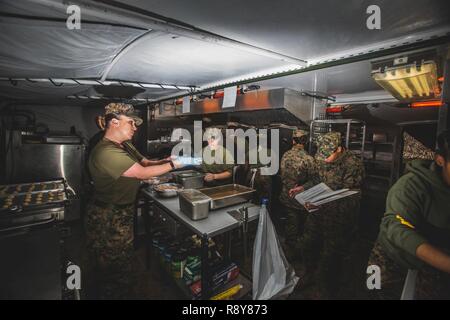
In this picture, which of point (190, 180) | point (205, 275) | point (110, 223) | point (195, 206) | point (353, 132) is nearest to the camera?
point (205, 275)

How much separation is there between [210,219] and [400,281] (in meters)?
1.83

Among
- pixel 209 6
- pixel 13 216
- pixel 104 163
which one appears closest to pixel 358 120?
pixel 209 6

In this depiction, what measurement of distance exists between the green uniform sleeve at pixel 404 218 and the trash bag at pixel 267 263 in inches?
43.0

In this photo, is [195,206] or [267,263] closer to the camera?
[195,206]

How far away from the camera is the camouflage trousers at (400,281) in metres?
1.36

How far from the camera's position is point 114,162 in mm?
2324

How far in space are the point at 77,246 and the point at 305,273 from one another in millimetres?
3940

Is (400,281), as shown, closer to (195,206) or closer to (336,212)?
(336,212)

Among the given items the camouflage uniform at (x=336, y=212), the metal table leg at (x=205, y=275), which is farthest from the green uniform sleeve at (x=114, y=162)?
the camouflage uniform at (x=336, y=212)

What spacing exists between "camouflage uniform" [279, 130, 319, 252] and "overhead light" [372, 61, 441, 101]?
1580 millimetres

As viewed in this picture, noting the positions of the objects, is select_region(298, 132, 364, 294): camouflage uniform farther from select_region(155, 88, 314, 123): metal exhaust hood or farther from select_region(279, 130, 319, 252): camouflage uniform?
select_region(155, 88, 314, 123): metal exhaust hood

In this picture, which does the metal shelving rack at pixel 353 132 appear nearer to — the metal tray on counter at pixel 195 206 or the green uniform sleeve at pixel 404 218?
the green uniform sleeve at pixel 404 218

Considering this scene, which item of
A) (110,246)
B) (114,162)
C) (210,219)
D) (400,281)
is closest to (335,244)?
(400,281)
